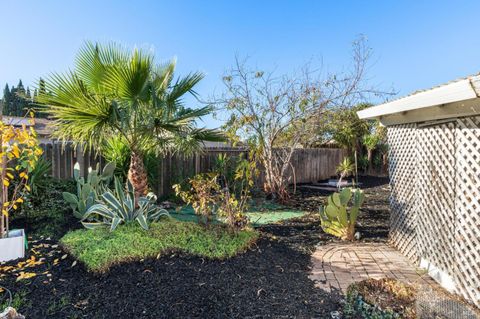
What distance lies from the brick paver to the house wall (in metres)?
0.20

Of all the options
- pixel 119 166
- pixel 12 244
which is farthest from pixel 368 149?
pixel 12 244

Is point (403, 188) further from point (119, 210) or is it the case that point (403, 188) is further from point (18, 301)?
point (18, 301)

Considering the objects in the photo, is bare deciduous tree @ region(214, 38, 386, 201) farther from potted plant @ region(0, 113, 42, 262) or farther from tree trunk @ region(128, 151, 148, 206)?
potted plant @ region(0, 113, 42, 262)

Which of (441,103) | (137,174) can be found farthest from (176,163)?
(441,103)

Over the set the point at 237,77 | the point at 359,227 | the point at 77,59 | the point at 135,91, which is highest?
the point at 237,77

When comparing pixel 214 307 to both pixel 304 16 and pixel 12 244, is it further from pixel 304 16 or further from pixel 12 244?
pixel 304 16

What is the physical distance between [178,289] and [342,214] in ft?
9.75

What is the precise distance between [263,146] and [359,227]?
3.64m

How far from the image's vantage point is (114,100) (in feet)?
14.6

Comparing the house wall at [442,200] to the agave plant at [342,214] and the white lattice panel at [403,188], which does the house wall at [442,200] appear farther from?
the agave plant at [342,214]

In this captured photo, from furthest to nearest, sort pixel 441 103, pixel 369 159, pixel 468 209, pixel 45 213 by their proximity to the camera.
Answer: pixel 369 159 → pixel 45 213 → pixel 468 209 → pixel 441 103

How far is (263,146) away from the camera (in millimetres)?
8336

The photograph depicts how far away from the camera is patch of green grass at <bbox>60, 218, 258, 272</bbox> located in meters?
3.21

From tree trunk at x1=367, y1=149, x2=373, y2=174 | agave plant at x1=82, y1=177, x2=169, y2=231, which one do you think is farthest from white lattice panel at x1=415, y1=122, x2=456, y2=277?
tree trunk at x1=367, y1=149, x2=373, y2=174
